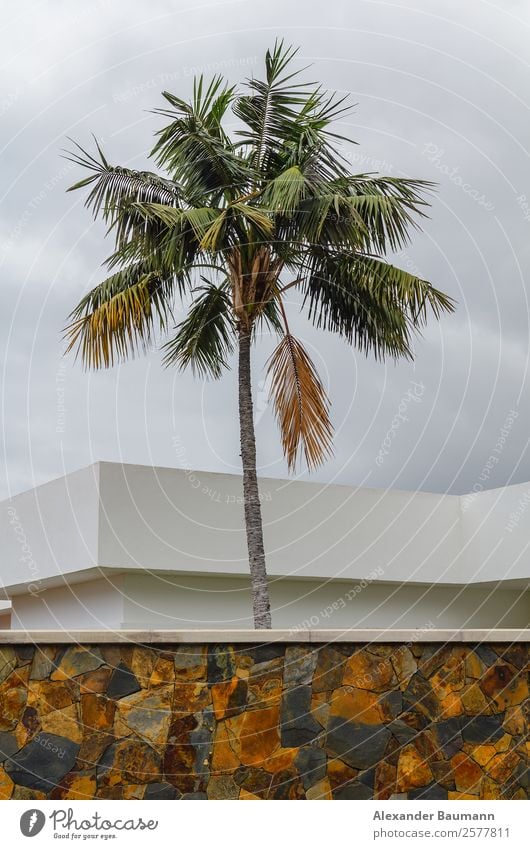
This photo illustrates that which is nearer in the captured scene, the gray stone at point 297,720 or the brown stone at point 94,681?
the brown stone at point 94,681

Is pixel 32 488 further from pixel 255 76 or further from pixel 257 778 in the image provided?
pixel 257 778

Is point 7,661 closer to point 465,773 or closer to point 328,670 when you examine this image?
point 328,670

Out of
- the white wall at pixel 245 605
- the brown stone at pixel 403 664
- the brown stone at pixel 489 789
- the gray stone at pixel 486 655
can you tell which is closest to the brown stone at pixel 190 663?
the brown stone at pixel 403 664

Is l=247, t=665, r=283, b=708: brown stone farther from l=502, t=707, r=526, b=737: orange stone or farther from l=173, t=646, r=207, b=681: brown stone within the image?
l=502, t=707, r=526, b=737: orange stone

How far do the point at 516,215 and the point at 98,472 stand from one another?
600 cm

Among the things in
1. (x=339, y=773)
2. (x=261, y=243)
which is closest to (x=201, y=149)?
(x=261, y=243)

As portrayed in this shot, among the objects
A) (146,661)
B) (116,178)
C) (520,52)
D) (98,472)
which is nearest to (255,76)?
(116,178)

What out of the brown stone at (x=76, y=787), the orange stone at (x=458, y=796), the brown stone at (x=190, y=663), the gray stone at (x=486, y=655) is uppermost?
the brown stone at (x=190, y=663)

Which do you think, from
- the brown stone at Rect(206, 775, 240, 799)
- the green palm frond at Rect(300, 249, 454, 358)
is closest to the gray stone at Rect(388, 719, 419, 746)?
the brown stone at Rect(206, 775, 240, 799)

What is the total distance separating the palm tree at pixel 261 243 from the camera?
10703 mm

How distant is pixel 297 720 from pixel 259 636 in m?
0.59

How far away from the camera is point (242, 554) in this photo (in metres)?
13.7

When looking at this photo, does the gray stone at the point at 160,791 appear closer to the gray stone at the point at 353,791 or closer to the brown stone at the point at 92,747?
the brown stone at the point at 92,747
